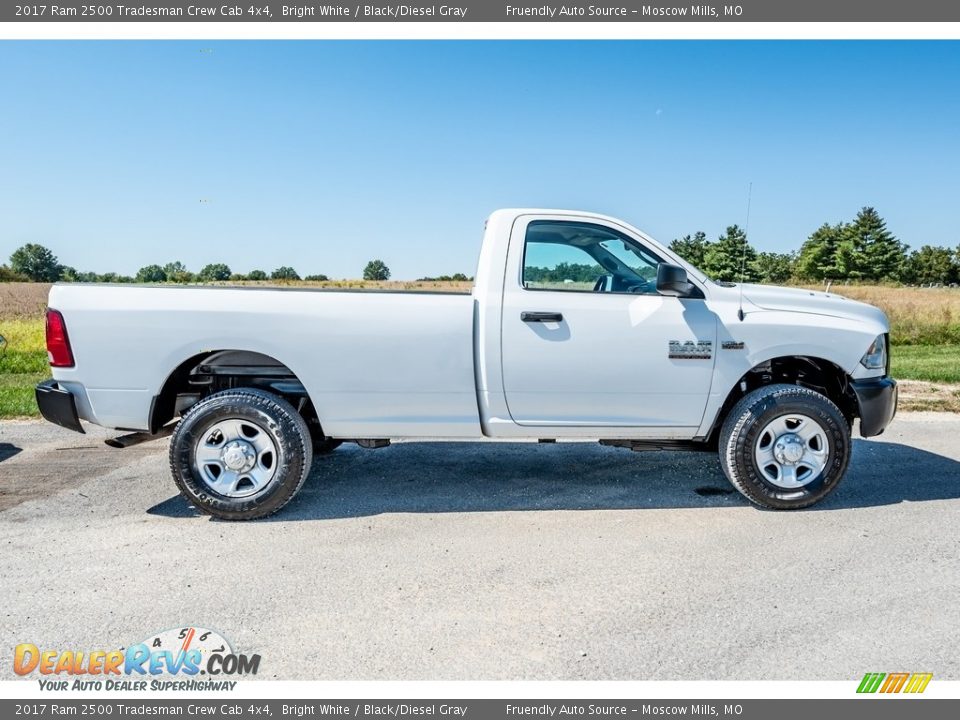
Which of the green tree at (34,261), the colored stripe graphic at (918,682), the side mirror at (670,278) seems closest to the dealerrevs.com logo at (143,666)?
the colored stripe graphic at (918,682)

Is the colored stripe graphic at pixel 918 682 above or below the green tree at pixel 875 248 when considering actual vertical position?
below

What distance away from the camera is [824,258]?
9850 centimetres

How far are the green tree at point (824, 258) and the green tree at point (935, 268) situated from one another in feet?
60.7

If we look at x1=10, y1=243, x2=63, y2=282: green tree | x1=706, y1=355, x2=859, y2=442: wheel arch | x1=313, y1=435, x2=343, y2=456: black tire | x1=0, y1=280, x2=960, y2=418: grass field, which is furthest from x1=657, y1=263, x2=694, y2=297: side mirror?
x1=10, y1=243, x2=63, y2=282: green tree

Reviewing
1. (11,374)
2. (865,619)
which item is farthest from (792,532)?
(11,374)

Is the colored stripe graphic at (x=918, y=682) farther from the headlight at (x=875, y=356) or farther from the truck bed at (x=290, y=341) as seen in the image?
the truck bed at (x=290, y=341)

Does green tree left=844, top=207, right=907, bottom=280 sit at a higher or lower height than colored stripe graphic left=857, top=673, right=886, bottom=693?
higher

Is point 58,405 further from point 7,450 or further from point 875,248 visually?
point 875,248

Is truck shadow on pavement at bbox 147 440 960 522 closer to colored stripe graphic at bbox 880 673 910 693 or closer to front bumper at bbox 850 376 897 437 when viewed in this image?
front bumper at bbox 850 376 897 437

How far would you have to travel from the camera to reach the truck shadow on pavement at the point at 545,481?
→ 4.47 meters

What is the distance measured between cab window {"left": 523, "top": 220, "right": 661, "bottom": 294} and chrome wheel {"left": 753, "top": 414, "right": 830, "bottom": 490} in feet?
4.13

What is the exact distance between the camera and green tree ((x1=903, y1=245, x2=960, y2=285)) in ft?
356

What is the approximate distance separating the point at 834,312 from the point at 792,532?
5.15 feet

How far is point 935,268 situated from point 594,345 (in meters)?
131
